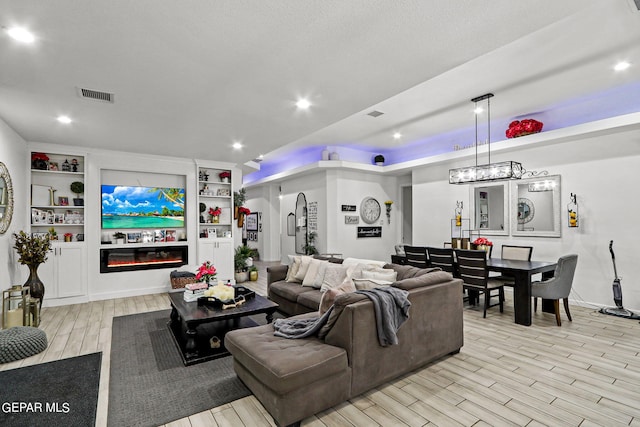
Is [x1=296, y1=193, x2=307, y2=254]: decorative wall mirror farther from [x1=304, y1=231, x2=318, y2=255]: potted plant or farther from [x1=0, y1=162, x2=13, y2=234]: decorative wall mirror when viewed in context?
[x1=0, y1=162, x2=13, y2=234]: decorative wall mirror

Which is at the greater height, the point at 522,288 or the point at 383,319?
the point at 383,319

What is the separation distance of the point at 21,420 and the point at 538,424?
3.57 m

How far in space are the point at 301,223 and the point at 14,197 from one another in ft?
18.6

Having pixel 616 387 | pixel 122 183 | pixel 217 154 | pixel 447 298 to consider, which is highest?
pixel 217 154

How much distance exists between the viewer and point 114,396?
98.0 inches

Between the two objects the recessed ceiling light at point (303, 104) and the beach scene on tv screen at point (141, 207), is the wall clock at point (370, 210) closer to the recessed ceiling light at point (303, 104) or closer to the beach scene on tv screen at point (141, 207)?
the beach scene on tv screen at point (141, 207)

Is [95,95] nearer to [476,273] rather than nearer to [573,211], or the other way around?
[476,273]

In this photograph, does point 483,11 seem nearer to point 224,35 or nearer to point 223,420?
point 224,35

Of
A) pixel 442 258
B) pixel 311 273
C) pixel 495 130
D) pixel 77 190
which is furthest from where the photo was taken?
pixel 495 130

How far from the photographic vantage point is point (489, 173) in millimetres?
4715

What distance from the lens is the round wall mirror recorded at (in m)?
5.71

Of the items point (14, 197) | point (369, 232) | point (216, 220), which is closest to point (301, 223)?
point (369, 232)

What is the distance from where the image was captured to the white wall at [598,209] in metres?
4.63

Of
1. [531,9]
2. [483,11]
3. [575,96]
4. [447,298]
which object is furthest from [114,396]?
[575,96]
